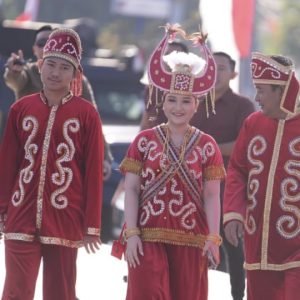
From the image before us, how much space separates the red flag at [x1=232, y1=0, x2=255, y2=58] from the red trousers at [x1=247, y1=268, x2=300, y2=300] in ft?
27.0

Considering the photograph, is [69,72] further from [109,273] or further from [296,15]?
[296,15]

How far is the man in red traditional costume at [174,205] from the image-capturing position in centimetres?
782

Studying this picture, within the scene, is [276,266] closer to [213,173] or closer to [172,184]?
[213,173]

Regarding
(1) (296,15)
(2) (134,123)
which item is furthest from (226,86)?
(1) (296,15)

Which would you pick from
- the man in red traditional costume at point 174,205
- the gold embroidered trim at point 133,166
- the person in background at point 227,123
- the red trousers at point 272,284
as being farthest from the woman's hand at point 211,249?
the person in background at point 227,123

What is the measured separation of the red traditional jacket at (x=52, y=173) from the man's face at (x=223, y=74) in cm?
245

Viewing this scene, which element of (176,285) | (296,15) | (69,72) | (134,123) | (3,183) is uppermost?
(296,15)

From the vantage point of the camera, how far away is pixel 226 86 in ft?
33.9

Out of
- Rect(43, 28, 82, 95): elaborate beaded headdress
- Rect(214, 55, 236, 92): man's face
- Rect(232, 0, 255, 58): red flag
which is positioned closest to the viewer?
Rect(43, 28, 82, 95): elaborate beaded headdress

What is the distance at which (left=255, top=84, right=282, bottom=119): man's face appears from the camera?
7.97m

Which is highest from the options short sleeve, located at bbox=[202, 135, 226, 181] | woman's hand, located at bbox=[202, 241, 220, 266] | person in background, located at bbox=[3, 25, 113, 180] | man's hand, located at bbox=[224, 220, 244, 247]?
person in background, located at bbox=[3, 25, 113, 180]

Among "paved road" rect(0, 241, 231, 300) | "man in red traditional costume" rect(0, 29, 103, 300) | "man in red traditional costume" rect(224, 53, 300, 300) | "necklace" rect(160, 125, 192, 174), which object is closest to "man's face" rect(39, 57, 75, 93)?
"man in red traditional costume" rect(0, 29, 103, 300)

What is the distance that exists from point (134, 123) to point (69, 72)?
9660 millimetres

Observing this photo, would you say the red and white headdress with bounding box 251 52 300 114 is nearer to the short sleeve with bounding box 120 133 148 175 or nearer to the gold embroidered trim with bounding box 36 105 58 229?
the short sleeve with bounding box 120 133 148 175
